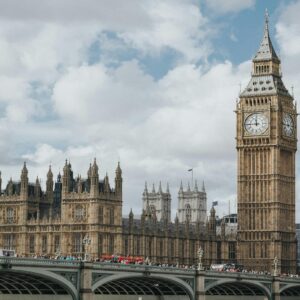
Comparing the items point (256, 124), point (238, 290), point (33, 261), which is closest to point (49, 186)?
point (256, 124)

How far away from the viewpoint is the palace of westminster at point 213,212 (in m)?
141

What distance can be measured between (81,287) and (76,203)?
5420 centimetres

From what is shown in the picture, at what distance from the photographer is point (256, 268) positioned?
161 meters

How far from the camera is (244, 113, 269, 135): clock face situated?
162 m

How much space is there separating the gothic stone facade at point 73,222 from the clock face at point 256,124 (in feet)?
71.1

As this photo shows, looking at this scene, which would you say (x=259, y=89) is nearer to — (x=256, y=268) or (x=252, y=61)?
(x=252, y=61)

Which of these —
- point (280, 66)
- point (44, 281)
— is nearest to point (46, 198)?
point (280, 66)

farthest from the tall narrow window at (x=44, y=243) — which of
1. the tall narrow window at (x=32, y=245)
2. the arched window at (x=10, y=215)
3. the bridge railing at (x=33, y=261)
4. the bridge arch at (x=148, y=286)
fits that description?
the bridge railing at (x=33, y=261)

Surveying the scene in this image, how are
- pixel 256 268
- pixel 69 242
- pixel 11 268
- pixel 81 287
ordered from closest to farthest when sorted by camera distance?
pixel 11 268 → pixel 81 287 → pixel 69 242 → pixel 256 268

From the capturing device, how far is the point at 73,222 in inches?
5546

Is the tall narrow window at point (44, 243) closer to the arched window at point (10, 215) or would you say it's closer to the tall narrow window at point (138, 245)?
the arched window at point (10, 215)

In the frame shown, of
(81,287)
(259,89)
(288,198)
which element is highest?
(259,89)

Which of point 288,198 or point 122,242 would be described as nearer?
point 122,242

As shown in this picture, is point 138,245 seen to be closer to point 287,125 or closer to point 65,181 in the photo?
point 65,181
